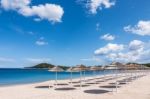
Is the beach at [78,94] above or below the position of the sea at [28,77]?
above

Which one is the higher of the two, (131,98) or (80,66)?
(80,66)

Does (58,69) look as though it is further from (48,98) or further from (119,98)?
(119,98)

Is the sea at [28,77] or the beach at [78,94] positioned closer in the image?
the beach at [78,94]

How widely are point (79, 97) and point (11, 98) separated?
10.7 ft

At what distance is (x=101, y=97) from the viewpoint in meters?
9.38

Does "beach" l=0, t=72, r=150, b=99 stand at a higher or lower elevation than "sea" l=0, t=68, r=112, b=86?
higher

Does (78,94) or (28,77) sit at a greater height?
(78,94)

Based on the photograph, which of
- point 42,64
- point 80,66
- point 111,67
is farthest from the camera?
point 42,64

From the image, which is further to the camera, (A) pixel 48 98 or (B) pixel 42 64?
(B) pixel 42 64

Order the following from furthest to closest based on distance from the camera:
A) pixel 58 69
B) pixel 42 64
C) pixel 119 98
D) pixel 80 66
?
pixel 42 64 < pixel 80 66 < pixel 58 69 < pixel 119 98

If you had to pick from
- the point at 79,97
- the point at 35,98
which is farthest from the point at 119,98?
the point at 35,98

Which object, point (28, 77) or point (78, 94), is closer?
point (78, 94)

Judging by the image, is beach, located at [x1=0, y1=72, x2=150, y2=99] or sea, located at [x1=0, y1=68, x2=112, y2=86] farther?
sea, located at [x1=0, y1=68, x2=112, y2=86]

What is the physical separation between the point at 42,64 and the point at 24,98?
163046 mm
